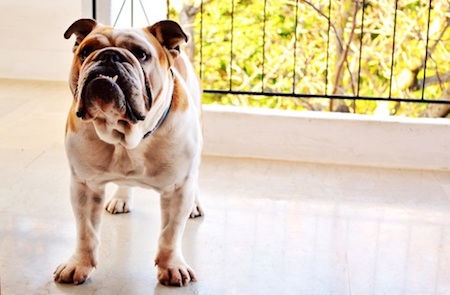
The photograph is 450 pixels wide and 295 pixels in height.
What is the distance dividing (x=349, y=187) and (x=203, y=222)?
83cm

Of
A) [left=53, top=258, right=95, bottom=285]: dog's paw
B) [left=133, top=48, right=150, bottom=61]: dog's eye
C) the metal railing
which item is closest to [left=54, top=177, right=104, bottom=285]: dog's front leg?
[left=53, top=258, right=95, bottom=285]: dog's paw

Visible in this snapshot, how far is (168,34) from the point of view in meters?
2.98

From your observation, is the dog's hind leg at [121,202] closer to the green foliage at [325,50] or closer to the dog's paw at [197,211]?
the dog's paw at [197,211]

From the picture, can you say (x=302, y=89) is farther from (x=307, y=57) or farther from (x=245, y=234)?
(x=245, y=234)

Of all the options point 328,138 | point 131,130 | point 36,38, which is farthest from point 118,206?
point 36,38

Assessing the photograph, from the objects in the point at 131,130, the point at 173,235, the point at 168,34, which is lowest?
the point at 173,235

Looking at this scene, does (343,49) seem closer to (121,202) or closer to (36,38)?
(36,38)

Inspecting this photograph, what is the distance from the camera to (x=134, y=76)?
279 centimetres

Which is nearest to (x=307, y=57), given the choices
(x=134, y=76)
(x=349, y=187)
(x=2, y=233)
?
(x=349, y=187)

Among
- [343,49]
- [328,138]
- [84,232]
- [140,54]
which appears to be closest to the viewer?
[140,54]

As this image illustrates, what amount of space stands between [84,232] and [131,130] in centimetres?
46

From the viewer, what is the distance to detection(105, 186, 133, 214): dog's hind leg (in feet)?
12.9

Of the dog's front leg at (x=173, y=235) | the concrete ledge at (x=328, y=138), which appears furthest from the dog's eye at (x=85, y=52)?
the concrete ledge at (x=328, y=138)

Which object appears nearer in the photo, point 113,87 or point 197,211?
point 113,87
